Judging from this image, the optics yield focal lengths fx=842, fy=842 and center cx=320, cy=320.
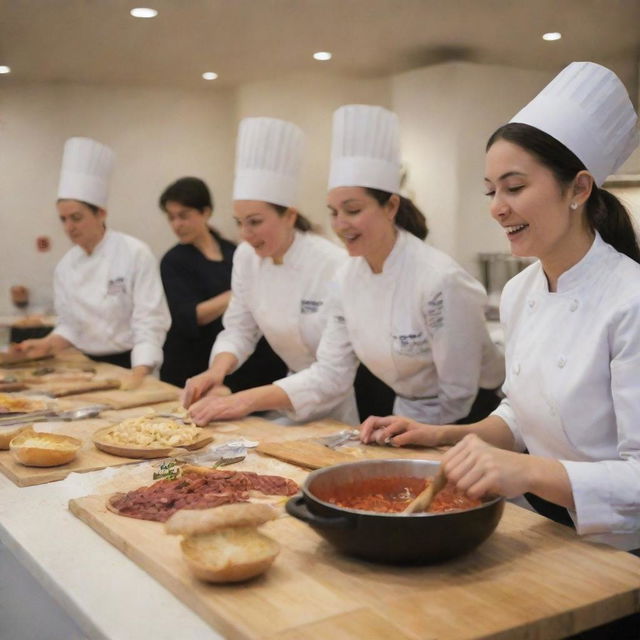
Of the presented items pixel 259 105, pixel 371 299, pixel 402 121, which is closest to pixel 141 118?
pixel 259 105

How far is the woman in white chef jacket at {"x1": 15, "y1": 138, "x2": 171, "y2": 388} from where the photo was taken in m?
3.55

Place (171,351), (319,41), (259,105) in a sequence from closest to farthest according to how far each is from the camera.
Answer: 1. (171,351)
2. (319,41)
3. (259,105)

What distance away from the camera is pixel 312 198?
7465 mm

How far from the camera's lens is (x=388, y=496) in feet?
4.67

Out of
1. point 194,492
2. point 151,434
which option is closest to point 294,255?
point 151,434

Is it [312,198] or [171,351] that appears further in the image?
[312,198]

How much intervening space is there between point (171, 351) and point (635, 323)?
3.15 metres

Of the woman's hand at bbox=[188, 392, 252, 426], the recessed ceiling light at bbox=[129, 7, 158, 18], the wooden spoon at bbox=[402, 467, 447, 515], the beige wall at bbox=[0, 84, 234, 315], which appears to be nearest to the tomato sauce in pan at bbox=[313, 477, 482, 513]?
the wooden spoon at bbox=[402, 467, 447, 515]

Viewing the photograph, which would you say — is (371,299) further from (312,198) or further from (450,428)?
(312,198)

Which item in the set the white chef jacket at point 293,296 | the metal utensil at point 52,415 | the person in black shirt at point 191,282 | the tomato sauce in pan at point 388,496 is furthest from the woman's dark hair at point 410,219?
the person in black shirt at point 191,282

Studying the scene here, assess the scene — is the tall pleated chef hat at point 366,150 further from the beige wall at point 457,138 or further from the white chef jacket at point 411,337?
the beige wall at point 457,138

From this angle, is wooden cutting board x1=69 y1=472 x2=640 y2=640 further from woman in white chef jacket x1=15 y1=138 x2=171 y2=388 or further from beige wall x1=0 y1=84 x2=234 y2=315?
beige wall x1=0 y1=84 x2=234 y2=315

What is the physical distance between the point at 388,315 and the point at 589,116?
0.96 metres

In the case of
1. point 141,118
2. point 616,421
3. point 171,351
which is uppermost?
point 141,118
